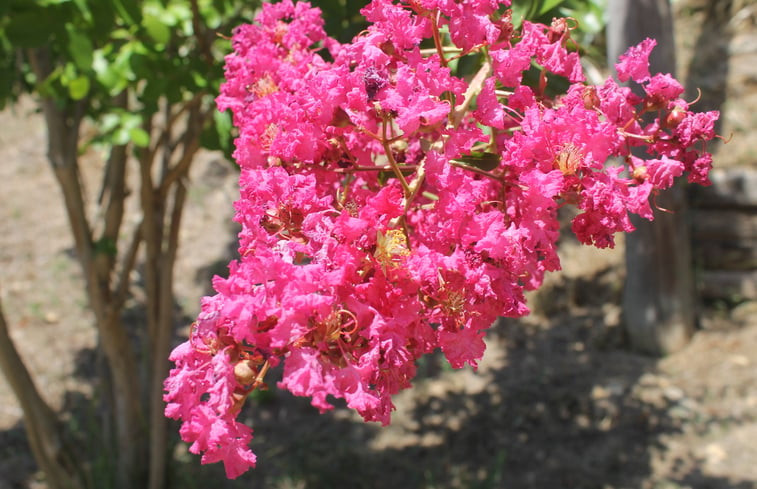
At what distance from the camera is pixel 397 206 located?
2.58 feet

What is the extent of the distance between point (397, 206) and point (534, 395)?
10.2 ft

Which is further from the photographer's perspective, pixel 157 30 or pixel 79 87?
pixel 79 87

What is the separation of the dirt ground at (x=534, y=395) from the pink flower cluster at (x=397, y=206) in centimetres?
229

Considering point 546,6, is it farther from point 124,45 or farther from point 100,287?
point 100,287

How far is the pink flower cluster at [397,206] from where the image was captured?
69 centimetres

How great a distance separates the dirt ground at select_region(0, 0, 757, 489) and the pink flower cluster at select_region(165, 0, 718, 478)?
2.29 m

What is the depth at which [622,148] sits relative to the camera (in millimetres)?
878

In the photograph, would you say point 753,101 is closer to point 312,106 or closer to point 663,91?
point 663,91

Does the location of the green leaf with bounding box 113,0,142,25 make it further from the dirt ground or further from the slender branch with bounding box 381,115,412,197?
the dirt ground

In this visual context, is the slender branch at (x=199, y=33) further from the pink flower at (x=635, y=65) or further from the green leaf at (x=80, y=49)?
the pink flower at (x=635, y=65)

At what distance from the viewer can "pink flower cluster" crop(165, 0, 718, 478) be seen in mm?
693

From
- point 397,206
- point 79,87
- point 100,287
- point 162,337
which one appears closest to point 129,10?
point 79,87

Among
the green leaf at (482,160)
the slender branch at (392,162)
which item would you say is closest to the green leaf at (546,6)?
the green leaf at (482,160)

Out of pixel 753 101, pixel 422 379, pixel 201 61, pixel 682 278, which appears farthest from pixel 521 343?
pixel 201 61
